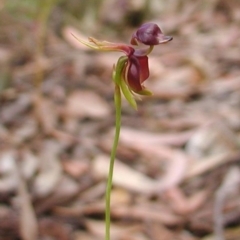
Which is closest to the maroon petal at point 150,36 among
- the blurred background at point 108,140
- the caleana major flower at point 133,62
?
the caleana major flower at point 133,62

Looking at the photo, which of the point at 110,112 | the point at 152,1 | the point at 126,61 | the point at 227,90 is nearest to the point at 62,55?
the point at 110,112

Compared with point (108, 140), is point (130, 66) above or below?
above

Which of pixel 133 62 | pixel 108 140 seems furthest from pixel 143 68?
pixel 108 140

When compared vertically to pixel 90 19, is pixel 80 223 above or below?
below

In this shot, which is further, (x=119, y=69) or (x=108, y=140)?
(x=108, y=140)

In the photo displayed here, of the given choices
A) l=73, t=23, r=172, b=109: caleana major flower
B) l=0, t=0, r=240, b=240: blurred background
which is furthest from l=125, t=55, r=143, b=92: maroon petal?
l=0, t=0, r=240, b=240: blurred background

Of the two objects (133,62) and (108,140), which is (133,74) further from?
(108,140)

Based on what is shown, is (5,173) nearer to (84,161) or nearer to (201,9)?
(84,161)
